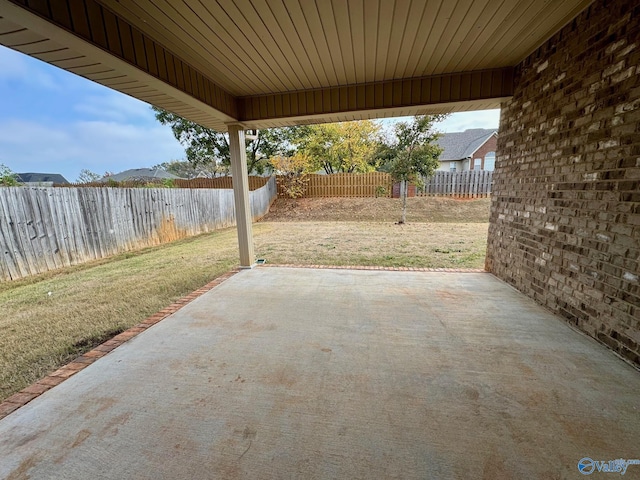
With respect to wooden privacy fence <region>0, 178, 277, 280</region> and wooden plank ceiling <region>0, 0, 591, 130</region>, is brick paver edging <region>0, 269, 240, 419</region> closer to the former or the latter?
wooden plank ceiling <region>0, 0, 591, 130</region>

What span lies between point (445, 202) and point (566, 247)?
31.6 feet

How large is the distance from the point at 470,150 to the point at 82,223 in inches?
852

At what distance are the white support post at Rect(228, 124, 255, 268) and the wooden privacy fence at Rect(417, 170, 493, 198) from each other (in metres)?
9.91

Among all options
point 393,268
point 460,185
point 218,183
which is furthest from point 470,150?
point 393,268

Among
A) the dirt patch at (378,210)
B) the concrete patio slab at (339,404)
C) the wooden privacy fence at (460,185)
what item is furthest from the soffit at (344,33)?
the wooden privacy fence at (460,185)

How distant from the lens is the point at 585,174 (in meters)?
2.20

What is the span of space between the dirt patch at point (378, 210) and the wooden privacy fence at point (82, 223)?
4.34 metres

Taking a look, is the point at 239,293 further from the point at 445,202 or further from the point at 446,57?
the point at 445,202

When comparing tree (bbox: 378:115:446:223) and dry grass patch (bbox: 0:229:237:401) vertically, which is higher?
tree (bbox: 378:115:446:223)

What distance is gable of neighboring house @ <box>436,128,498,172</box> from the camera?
18891 mm

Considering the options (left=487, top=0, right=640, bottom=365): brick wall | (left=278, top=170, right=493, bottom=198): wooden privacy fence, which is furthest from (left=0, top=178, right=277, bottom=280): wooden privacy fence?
(left=487, top=0, right=640, bottom=365): brick wall

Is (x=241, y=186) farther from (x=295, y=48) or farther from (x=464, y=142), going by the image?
(x=464, y=142)

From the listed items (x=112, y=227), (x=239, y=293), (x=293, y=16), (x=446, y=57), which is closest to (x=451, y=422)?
Result: (x=239, y=293)

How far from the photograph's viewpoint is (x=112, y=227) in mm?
5750
